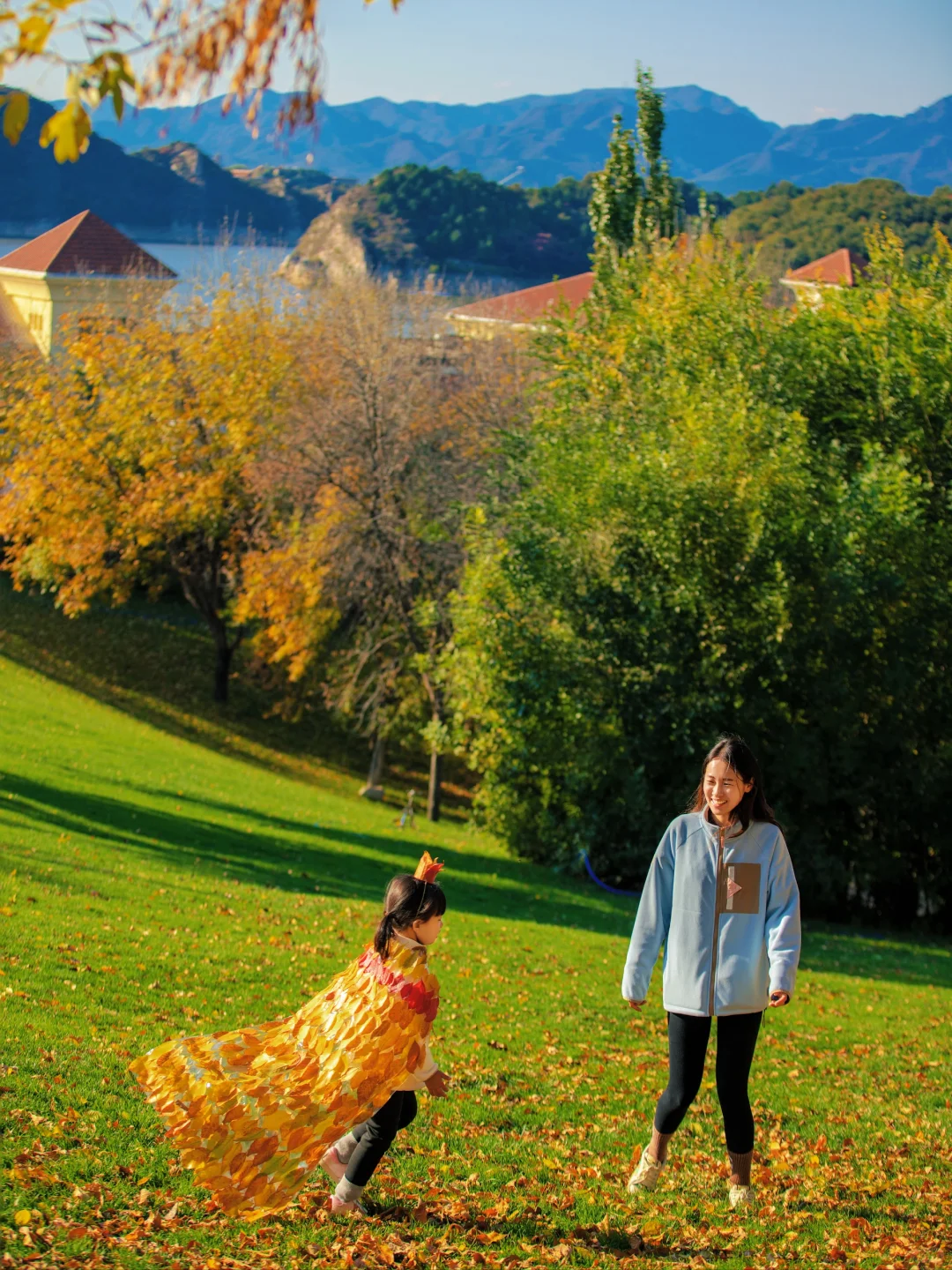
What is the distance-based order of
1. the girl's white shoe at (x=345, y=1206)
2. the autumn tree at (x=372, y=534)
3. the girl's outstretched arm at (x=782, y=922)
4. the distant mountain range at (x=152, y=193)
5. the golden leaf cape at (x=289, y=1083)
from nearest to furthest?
the golden leaf cape at (x=289, y=1083) < the girl's white shoe at (x=345, y=1206) < the girl's outstretched arm at (x=782, y=922) < the autumn tree at (x=372, y=534) < the distant mountain range at (x=152, y=193)

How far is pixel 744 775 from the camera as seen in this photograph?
17.5 ft

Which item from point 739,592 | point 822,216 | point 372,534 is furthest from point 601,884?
point 822,216

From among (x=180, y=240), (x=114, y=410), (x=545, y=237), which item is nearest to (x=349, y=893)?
(x=114, y=410)

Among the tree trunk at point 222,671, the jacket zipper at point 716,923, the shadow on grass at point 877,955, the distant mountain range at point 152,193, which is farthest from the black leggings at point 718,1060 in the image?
the distant mountain range at point 152,193

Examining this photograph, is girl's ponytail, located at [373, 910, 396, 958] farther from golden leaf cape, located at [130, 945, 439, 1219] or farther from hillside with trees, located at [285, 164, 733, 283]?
hillside with trees, located at [285, 164, 733, 283]

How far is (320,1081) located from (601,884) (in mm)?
17237

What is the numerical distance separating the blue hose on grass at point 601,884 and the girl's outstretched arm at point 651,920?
16.0 m

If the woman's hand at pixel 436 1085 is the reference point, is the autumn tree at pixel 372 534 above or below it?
above

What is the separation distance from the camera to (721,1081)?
5441mm

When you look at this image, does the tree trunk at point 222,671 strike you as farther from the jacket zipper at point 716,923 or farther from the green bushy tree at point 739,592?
the jacket zipper at point 716,923

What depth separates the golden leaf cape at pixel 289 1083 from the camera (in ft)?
15.9

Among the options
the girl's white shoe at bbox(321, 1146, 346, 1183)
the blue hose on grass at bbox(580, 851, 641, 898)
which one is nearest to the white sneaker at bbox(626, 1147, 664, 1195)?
the girl's white shoe at bbox(321, 1146, 346, 1183)

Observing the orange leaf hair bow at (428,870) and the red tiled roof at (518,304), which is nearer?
the orange leaf hair bow at (428,870)

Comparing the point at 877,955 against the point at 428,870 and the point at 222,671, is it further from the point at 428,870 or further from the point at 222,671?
the point at 222,671
